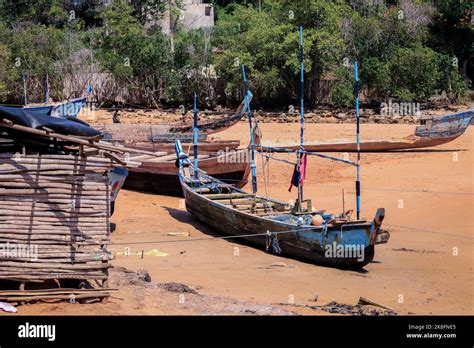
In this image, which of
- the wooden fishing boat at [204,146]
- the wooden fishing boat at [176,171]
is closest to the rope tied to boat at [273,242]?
the wooden fishing boat at [176,171]

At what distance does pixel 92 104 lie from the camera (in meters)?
28.0

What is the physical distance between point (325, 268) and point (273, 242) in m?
1.03

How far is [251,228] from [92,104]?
636 inches

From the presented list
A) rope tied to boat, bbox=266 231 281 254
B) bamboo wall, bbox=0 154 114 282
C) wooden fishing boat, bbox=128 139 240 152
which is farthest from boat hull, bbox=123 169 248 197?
bamboo wall, bbox=0 154 114 282

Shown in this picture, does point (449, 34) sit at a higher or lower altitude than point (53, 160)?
higher

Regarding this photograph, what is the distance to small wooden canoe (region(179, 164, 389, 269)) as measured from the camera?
1138 centimetres

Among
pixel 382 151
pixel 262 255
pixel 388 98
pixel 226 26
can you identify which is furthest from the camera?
pixel 226 26

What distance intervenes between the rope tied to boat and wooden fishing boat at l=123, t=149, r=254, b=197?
497 cm

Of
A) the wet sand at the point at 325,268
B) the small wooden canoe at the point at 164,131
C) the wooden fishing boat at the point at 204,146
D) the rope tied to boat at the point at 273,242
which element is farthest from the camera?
the small wooden canoe at the point at 164,131

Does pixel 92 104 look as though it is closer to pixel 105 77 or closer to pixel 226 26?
pixel 105 77

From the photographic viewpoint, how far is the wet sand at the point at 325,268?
9242 millimetres

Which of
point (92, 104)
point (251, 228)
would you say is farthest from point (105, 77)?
point (251, 228)

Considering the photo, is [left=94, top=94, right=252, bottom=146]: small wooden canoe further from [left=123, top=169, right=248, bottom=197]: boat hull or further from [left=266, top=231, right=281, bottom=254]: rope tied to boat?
[left=266, top=231, right=281, bottom=254]: rope tied to boat

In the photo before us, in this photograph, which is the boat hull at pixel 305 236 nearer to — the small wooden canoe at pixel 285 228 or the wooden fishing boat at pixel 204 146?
the small wooden canoe at pixel 285 228
